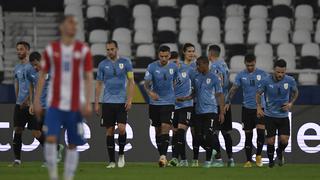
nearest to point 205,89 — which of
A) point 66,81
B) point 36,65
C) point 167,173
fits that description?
point 167,173

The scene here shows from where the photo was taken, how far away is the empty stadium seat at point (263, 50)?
90.2ft

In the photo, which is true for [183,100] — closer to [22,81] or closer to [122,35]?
[22,81]

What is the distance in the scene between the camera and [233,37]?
2823cm

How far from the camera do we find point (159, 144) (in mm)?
19250

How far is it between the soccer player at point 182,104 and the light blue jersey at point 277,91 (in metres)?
1.41

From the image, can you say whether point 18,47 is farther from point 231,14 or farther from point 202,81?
point 231,14

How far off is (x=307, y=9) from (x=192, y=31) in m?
3.34

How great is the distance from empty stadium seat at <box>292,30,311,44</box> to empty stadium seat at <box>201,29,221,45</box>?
206 centimetres

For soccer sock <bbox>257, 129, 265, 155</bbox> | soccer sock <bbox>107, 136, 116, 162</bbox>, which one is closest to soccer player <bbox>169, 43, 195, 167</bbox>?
soccer sock <bbox>107, 136, 116, 162</bbox>

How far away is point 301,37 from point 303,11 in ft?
3.31

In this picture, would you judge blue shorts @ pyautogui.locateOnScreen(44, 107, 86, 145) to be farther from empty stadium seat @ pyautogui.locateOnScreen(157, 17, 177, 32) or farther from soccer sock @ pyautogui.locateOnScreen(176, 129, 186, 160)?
empty stadium seat @ pyautogui.locateOnScreen(157, 17, 177, 32)

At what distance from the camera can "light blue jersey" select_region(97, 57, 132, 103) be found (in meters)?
18.8

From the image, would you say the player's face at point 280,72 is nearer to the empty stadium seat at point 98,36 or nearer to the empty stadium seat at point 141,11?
the empty stadium seat at point 98,36

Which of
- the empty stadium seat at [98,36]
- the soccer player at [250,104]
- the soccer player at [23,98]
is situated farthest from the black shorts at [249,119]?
the empty stadium seat at [98,36]
